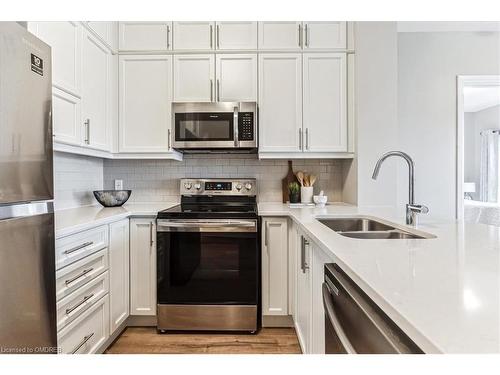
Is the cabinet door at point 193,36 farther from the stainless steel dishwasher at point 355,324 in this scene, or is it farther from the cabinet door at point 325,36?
the stainless steel dishwasher at point 355,324

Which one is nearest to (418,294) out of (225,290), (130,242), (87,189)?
(225,290)

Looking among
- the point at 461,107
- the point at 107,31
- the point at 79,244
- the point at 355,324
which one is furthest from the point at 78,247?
the point at 461,107

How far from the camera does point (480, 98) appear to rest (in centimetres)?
503

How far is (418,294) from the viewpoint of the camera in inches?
25.1

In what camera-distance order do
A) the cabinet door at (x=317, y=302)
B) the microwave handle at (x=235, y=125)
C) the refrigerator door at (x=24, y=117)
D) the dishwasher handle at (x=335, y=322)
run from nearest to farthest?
the dishwasher handle at (x=335, y=322)
the refrigerator door at (x=24, y=117)
the cabinet door at (x=317, y=302)
the microwave handle at (x=235, y=125)

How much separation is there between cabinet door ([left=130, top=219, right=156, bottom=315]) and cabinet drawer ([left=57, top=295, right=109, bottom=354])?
0.32 m

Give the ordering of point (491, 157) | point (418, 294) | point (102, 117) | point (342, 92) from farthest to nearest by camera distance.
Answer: point (491, 157), point (342, 92), point (102, 117), point (418, 294)

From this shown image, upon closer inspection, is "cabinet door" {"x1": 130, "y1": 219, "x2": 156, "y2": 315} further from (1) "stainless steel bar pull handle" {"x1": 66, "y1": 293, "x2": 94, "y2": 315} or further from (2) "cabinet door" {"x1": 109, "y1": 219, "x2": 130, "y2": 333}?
(1) "stainless steel bar pull handle" {"x1": 66, "y1": 293, "x2": 94, "y2": 315}

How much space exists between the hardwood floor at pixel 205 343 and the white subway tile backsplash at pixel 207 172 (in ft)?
3.77

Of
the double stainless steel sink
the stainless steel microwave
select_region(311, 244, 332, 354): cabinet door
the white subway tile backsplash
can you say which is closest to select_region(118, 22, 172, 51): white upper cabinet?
the stainless steel microwave

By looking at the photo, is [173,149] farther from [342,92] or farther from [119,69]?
[342,92]

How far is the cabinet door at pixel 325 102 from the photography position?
2625 millimetres

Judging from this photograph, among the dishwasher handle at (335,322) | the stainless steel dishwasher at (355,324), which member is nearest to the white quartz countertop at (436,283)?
the stainless steel dishwasher at (355,324)
